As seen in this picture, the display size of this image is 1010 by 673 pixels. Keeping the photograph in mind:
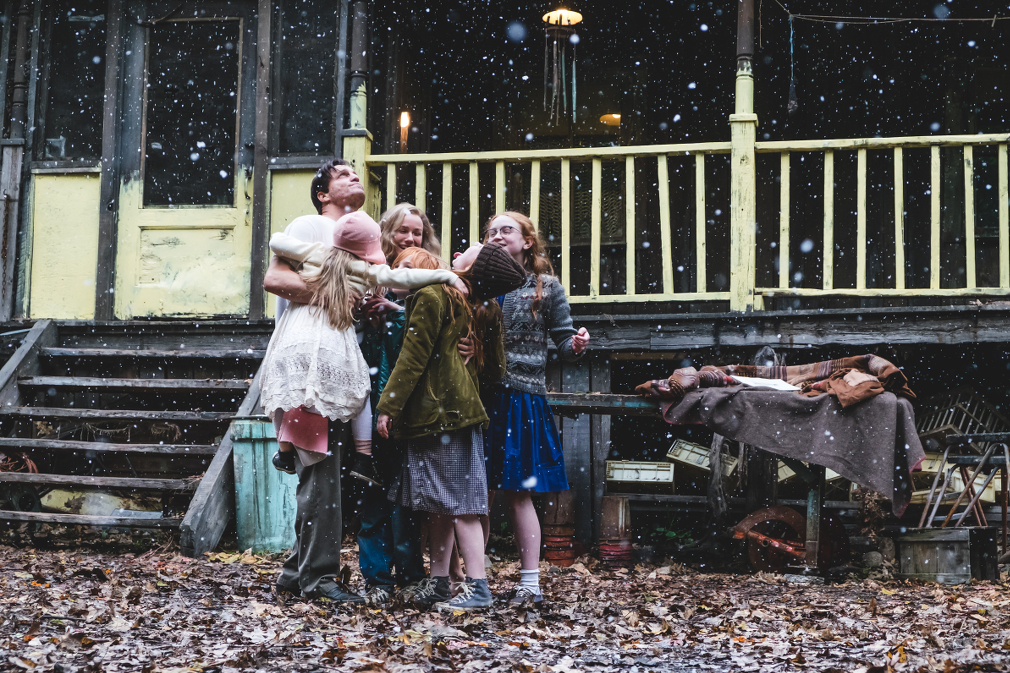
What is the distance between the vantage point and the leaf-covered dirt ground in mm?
3250

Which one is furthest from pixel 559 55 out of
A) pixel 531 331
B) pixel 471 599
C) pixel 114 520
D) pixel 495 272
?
pixel 471 599

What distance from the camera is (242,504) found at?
5.94 meters

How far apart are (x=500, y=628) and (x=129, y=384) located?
402 cm

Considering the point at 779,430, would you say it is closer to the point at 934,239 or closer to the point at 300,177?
the point at 934,239

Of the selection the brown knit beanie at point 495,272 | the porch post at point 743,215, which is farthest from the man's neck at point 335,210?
the porch post at point 743,215

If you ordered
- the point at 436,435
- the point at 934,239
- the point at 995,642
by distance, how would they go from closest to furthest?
the point at 995,642, the point at 436,435, the point at 934,239

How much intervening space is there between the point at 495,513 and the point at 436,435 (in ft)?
9.74

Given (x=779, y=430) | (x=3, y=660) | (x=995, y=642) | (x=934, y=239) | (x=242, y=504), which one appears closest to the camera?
(x=3, y=660)

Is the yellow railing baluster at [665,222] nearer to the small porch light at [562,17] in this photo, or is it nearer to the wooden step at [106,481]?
the small porch light at [562,17]

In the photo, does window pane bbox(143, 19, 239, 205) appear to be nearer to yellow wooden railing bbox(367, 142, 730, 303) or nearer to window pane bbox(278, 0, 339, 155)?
window pane bbox(278, 0, 339, 155)

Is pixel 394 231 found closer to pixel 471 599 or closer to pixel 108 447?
pixel 471 599

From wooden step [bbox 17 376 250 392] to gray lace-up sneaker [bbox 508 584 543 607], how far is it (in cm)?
316

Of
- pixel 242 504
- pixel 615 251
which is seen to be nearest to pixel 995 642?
pixel 242 504

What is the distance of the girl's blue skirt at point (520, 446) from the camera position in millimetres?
4324
